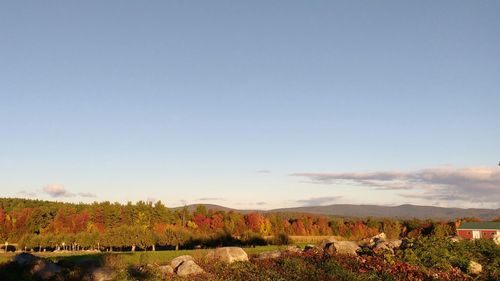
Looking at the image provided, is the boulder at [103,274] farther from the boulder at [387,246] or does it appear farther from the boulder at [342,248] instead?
the boulder at [387,246]

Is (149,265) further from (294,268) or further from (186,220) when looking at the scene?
(186,220)

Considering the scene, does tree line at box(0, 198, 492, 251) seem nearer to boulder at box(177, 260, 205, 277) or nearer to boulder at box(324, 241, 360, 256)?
boulder at box(324, 241, 360, 256)

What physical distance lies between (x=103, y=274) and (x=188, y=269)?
14.1 feet

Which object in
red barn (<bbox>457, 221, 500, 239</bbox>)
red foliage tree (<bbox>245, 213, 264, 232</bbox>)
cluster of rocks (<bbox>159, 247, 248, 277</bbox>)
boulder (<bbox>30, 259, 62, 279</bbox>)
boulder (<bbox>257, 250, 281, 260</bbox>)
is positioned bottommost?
red foliage tree (<bbox>245, 213, 264, 232</bbox>)

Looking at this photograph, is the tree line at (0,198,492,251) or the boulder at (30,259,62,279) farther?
the tree line at (0,198,492,251)

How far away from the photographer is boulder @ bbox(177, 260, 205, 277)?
22.9 metres

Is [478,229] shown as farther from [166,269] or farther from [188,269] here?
[166,269]

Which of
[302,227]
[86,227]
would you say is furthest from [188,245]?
[302,227]

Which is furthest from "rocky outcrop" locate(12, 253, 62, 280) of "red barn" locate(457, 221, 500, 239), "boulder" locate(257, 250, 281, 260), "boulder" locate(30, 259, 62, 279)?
"red barn" locate(457, 221, 500, 239)

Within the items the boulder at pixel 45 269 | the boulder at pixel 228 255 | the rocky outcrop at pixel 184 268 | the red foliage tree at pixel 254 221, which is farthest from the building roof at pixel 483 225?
the boulder at pixel 45 269

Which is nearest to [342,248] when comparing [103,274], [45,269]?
[103,274]

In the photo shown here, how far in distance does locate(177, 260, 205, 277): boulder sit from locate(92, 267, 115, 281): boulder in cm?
345

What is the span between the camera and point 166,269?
23.6 meters

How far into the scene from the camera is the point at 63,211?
118m
